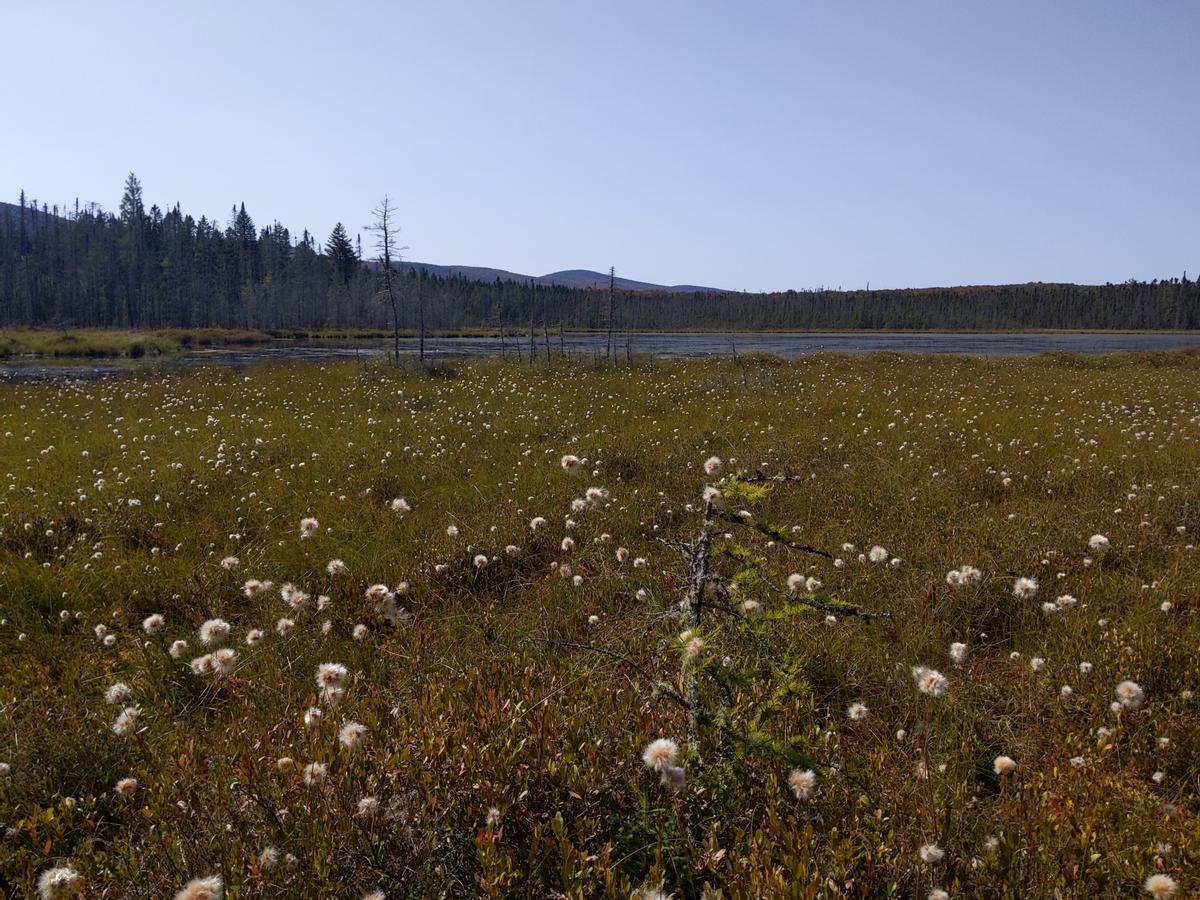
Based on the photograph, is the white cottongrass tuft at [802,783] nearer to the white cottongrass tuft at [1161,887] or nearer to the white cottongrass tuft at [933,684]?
the white cottongrass tuft at [933,684]

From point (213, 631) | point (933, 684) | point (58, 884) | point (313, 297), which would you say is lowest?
point (58, 884)

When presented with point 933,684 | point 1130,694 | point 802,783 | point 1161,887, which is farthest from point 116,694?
point 1130,694

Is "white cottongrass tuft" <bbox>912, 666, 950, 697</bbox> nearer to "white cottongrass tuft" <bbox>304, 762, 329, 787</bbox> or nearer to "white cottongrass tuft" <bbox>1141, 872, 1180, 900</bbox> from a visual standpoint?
"white cottongrass tuft" <bbox>1141, 872, 1180, 900</bbox>

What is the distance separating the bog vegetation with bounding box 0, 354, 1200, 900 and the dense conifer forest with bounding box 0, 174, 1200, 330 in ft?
131

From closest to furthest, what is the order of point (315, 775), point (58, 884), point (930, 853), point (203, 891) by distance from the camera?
1. point (203, 891)
2. point (58, 884)
3. point (930, 853)
4. point (315, 775)

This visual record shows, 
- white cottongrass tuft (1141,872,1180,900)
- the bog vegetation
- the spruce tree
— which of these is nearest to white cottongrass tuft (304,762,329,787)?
the bog vegetation

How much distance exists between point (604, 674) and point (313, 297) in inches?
4081

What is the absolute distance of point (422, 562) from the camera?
5.28m

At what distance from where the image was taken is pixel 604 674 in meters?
3.41

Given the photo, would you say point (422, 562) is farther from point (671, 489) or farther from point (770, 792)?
point (770, 792)

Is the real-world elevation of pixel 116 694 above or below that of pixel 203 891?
below

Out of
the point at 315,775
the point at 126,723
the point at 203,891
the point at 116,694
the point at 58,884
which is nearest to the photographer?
the point at 203,891

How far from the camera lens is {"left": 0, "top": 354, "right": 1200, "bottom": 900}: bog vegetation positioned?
6.72 feet

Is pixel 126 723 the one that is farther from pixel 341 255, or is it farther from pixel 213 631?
pixel 341 255
